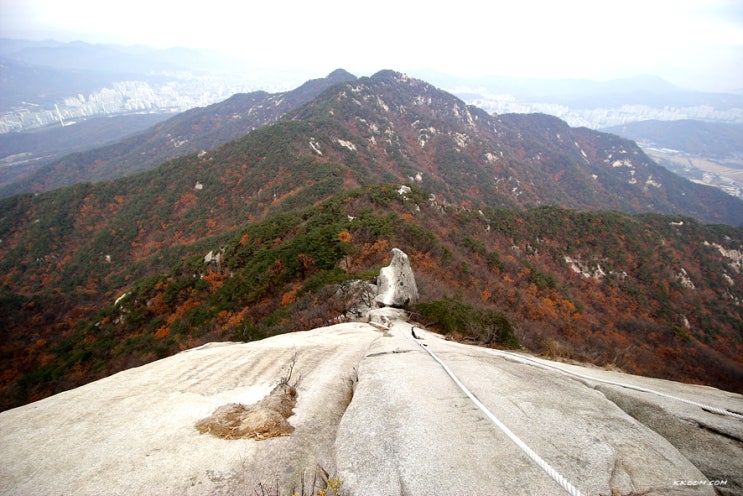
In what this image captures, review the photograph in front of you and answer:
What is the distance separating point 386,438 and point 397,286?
10.9 m

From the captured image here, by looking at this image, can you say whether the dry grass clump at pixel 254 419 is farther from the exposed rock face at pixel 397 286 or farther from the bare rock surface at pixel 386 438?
the exposed rock face at pixel 397 286

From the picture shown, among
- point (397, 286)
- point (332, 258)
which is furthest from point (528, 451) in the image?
point (332, 258)

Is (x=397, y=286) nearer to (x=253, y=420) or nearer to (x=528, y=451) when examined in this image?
(x=253, y=420)

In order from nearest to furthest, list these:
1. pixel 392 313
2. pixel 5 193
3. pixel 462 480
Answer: pixel 462 480 < pixel 392 313 < pixel 5 193

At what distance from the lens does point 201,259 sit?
34031 mm

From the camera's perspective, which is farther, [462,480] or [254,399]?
[254,399]

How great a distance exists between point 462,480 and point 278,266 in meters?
21.8

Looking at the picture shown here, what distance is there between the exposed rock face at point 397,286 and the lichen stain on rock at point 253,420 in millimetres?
9281

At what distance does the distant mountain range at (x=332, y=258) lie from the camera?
2259 centimetres

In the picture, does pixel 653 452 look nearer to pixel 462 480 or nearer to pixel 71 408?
pixel 462 480

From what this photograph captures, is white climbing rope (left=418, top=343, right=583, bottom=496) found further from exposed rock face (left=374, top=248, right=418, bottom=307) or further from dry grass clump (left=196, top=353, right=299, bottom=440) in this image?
exposed rock face (left=374, top=248, right=418, bottom=307)

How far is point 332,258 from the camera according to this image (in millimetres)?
22156

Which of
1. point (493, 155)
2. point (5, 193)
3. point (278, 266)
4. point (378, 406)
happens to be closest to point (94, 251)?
point (278, 266)

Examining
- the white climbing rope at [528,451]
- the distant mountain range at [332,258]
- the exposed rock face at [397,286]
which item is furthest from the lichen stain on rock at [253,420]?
the exposed rock face at [397,286]
